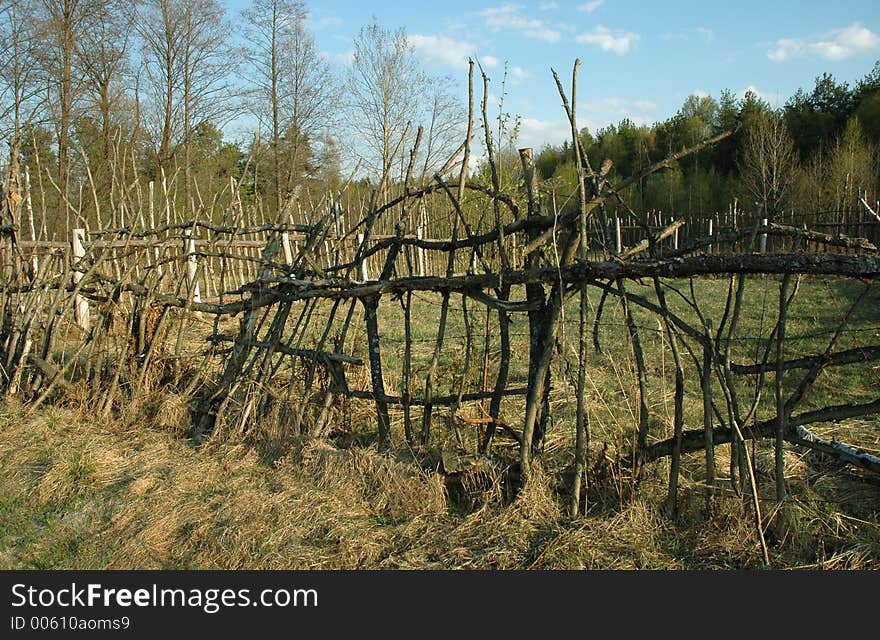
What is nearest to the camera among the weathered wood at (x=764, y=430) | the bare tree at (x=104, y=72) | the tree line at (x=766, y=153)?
the weathered wood at (x=764, y=430)

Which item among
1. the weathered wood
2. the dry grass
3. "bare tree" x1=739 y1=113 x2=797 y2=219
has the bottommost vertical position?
the dry grass

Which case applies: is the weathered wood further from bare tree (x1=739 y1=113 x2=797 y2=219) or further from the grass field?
bare tree (x1=739 y1=113 x2=797 y2=219)

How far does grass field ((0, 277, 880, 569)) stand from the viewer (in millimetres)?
2832

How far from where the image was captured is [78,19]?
46.8ft

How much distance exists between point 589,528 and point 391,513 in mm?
986

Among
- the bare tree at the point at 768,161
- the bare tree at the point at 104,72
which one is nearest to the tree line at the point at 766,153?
the bare tree at the point at 768,161

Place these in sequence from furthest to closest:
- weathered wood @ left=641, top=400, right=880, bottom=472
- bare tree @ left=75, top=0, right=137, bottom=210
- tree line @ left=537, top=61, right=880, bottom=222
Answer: tree line @ left=537, top=61, right=880, bottom=222 < bare tree @ left=75, top=0, right=137, bottom=210 < weathered wood @ left=641, top=400, right=880, bottom=472

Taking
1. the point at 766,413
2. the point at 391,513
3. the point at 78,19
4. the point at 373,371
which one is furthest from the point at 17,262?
the point at 78,19

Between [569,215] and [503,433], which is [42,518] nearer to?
[503,433]

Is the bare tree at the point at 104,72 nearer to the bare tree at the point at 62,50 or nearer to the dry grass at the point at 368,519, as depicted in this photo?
the bare tree at the point at 62,50

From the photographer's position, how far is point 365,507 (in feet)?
11.0

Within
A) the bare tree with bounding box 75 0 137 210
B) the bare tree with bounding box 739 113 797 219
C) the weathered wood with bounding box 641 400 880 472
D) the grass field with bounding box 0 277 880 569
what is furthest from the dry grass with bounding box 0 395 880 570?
the bare tree with bounding box 739 113 797 219

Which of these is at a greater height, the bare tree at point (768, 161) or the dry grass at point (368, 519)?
the bare tree at point (768, 161)

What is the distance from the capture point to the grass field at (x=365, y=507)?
283cm
